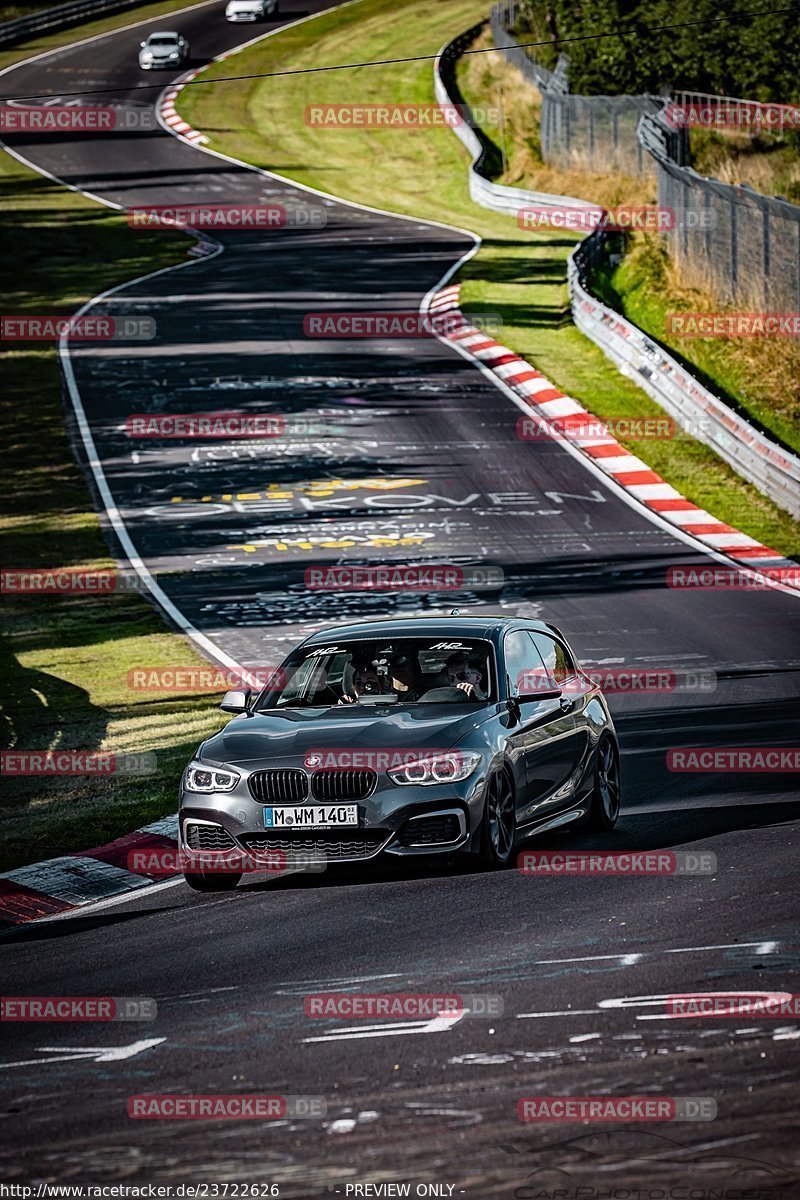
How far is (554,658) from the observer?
1273 cm

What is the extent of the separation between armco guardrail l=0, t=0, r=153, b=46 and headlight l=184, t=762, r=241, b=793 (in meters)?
76.5

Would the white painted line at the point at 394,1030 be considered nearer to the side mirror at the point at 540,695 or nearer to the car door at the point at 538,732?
the car door at the point at 538,732

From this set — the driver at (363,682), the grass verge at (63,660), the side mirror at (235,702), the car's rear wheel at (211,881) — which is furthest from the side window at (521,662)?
the grass verge at (63,660)

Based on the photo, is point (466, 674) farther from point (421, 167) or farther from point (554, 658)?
point (421, 167)

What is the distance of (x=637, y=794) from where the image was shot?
528 inches

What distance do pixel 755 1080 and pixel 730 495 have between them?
2092 cm

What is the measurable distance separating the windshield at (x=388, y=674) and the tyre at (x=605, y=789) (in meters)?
1.18

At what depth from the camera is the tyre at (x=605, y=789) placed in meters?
12.2

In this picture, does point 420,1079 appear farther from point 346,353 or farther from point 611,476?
point 346,353

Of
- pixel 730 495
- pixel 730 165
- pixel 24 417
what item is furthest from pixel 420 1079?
pixel 730 165

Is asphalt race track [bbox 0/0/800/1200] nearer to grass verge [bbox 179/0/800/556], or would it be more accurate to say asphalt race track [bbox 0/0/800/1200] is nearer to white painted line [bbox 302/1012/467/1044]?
white painted line [bbox 302/1012/467/1044]

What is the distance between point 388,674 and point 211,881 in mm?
1810

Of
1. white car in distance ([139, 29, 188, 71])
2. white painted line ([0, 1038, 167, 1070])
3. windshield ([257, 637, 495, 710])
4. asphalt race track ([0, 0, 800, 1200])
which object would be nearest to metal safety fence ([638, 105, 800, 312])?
asphalt race track ([0, 0, 800, 1200])

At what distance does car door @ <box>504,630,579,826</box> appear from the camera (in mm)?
11422
